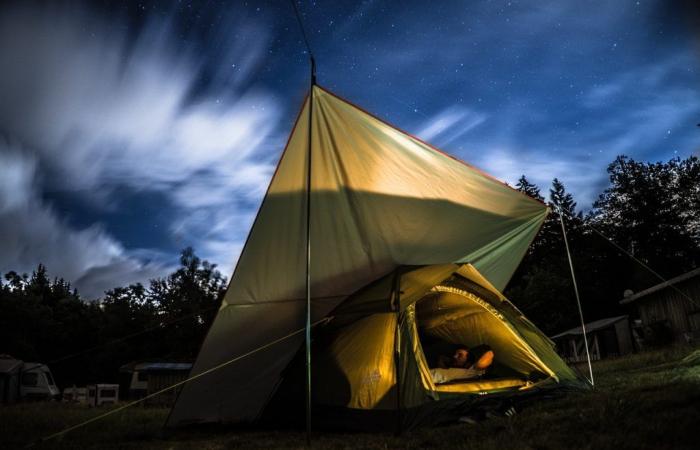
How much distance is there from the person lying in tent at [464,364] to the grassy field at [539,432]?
123cm

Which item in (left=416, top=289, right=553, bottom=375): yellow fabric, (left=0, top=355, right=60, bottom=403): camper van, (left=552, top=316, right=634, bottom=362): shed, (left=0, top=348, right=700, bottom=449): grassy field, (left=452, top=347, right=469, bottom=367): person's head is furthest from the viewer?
(left=552, top=316, right=634, bottom=362): shed

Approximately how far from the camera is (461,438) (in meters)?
4.36

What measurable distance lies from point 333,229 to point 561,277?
29043 mm

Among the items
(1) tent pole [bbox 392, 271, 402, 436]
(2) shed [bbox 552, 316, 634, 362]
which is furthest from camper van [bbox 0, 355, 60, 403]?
(2) shed [bbox 552, 316, 634, 362]

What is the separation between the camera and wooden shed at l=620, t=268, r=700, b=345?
1781cm

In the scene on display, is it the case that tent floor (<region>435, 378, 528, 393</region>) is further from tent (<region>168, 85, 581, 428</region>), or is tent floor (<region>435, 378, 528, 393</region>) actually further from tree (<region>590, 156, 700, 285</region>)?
tree (<region>590, 156, 700, 285</region>)

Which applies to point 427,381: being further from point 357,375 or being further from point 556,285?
point 556,285

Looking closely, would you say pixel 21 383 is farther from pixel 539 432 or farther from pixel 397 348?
pixel 539 432

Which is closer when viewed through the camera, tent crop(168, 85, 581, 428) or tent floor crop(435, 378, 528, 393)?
tent floor crop(435, 378, 528, 393)

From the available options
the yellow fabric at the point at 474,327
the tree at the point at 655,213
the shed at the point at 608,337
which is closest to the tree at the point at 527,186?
the tree at the point at 655,213

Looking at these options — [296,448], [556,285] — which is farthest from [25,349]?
[296,448]

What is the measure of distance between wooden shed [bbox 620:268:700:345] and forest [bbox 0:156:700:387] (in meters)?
10.6

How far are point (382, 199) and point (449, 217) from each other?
1.03 m

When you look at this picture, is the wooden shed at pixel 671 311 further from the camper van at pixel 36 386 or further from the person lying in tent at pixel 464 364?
the camper van at pixel 36 386
